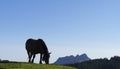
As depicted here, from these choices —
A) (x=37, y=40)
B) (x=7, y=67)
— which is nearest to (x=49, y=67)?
(x=7, y=67)

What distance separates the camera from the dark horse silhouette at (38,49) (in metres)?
54.0

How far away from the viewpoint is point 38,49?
55.1 m

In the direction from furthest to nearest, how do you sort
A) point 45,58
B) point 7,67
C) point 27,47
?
point 27,47, point 45,58, point 7,67

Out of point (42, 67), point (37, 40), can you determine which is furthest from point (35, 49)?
point (42, 67)

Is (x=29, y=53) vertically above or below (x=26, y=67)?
above

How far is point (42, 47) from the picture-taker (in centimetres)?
5459

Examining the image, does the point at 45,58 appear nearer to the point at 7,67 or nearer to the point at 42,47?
the point at 42,47

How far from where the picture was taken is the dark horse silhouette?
54.0 meters

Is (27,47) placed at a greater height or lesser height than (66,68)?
greater

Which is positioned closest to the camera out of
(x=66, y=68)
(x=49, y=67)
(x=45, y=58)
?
(x=49, y=67)

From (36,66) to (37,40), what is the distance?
11.3 m

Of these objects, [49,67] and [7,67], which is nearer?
[7,67]

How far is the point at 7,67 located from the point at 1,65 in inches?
54.8

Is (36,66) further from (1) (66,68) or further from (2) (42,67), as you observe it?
(1) (66,68)
